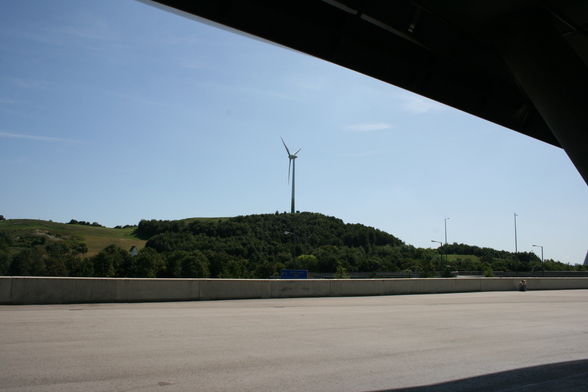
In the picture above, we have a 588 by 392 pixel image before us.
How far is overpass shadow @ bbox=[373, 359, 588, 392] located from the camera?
5.99 metres

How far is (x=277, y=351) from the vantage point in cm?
809

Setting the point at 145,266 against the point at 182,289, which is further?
the point at 145,266

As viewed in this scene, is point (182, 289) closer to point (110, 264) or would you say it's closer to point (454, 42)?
point (454, 42)

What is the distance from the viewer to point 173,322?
444 inches

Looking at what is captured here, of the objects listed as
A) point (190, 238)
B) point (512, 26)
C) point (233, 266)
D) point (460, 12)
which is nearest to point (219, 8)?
point (460, 12)

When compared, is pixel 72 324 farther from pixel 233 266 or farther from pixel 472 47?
pixel 233 266

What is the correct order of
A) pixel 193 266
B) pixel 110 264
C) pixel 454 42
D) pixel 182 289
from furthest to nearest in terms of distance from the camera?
1. pixel 110 264
2. pixel 193 266
3. pixel 182 289
4. pixel 454 42

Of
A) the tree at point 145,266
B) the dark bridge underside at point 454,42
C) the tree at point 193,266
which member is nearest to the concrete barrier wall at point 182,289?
the dark bridge underside at point 454,42

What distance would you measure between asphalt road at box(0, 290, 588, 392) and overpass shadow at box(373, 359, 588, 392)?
2 centimetres

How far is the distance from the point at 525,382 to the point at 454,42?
6148 millimetres

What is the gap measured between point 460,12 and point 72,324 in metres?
9.64

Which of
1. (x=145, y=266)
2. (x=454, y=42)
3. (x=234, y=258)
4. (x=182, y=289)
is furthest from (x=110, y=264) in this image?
(x=454, y=42)

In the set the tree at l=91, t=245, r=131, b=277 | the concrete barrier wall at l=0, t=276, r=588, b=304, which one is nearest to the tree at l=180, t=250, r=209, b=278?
the tree at l=91, t=245, r=131, b=277

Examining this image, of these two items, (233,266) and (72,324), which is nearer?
(72,324)
